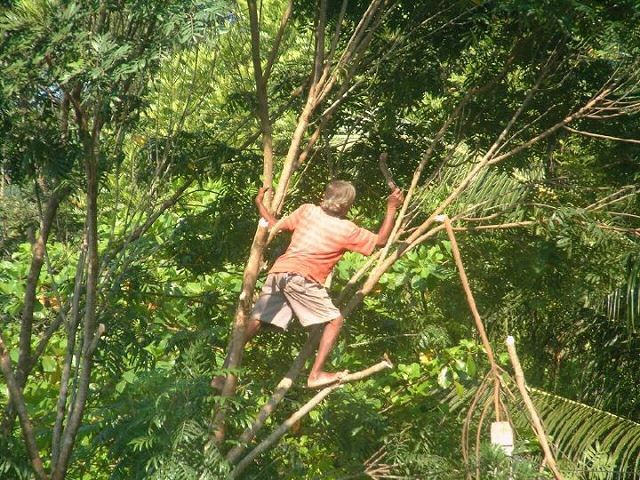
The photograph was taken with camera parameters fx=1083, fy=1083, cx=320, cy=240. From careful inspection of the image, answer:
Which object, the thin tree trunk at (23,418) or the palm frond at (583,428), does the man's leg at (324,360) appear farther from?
the palm frond at (583,428)

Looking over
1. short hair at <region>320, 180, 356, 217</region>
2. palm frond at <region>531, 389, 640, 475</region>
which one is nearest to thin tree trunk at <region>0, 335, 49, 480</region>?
short hair at <region>320, 180, 356, 217</region>

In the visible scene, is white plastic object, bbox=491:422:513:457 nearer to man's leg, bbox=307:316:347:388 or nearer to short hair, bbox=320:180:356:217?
man's leg, bbox=307:316:347:388

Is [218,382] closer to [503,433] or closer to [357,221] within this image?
[503,433]

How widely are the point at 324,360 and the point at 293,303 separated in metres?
0.32

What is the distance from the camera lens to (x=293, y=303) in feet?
17.8

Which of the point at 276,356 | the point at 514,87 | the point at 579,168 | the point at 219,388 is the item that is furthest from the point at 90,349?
the point at 579,168

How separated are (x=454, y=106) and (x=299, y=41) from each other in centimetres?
607

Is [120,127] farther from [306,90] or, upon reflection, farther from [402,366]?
[402,366]

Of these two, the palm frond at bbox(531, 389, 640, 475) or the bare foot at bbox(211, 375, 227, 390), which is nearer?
the bare foot at bbox(211, 375, 227, 390)

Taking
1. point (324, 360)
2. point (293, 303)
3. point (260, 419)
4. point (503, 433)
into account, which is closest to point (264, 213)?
point (293, 303)

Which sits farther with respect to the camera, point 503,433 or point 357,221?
point 357,221

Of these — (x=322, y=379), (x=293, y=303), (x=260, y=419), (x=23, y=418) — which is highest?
(x=293, y=303)

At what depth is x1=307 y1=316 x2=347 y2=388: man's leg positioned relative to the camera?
5.34m

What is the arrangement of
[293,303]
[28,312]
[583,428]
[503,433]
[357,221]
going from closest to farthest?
[503,433] < [293,303] < [28,312] < [583,428] < [357,221]
